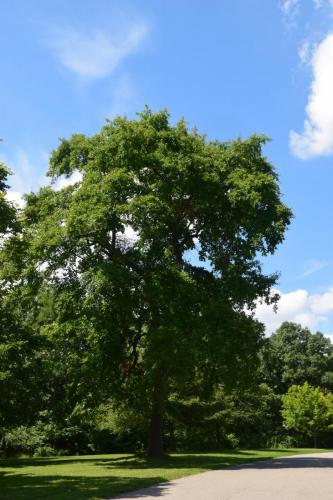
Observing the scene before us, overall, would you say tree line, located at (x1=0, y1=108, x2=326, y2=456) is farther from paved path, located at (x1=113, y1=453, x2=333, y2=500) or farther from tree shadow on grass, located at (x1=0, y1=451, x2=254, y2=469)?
paved path, located at (x1=113, y1=453, x2=333, y2=500)

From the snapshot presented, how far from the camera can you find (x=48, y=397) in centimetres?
3509

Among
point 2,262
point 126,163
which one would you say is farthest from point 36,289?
point 126,163

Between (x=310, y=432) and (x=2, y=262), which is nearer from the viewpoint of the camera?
(x=2, y=262)

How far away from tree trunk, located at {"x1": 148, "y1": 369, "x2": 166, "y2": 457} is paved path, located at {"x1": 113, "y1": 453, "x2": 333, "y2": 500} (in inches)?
326

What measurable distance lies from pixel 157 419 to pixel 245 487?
43.3 feet

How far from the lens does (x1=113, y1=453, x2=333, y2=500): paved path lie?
416 inches

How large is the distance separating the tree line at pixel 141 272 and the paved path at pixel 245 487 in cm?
662

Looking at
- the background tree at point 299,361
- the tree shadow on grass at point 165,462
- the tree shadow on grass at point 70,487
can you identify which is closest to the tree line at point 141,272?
the tree shadow on grass at point 165,462

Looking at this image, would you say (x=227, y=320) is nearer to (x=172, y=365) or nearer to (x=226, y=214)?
(x=172, y=365)

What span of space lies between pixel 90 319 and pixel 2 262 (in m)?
5.27

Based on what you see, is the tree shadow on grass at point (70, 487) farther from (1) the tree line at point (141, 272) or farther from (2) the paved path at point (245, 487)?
(1) the tree line at point (141, 272)

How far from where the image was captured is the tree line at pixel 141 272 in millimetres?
21422

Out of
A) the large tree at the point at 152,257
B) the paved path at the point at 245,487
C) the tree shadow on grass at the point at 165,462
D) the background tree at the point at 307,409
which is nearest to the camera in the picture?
the paved path at the point at 245,487

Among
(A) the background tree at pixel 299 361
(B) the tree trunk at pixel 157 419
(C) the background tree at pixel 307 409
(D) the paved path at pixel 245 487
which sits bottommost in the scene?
(D) the paved path at pixel 245 487
